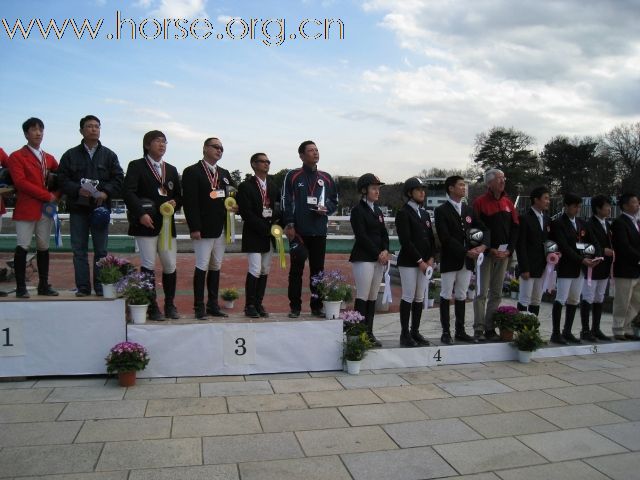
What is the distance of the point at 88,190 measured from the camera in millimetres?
5414

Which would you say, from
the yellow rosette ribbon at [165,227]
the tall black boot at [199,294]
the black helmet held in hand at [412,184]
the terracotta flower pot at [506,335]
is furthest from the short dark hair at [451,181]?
the yellow rosette ribbon at [165,227]

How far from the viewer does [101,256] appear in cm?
573

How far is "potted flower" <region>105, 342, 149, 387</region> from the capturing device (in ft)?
15.8

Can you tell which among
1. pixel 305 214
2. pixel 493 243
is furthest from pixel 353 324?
pixel 493 243

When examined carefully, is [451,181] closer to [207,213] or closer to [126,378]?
[207,213]

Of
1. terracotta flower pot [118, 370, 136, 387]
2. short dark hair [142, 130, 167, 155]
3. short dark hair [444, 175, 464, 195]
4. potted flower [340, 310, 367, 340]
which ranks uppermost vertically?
short dark hair [142, 130, 167, 155]

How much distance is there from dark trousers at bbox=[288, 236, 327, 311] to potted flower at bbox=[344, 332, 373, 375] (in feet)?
2.59

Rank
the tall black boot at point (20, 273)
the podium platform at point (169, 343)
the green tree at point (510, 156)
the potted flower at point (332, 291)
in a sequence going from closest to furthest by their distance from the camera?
the podium platform at point (169, 343), the tall black boot at point (20, 273), the potted flower at point (332, 291), the green tree at point (510, 156)

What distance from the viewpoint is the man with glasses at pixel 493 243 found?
20.5 ft

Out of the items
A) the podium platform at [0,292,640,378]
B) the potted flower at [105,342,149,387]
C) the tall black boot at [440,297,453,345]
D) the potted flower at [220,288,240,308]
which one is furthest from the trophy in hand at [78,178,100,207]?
the tall black boot at [440,297,453,345]

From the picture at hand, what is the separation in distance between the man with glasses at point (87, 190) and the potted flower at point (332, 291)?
2.28m

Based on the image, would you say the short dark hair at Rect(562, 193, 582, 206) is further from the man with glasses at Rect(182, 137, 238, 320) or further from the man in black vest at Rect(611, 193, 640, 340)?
the man with glasses at Rect(182, 137, 238, 320)

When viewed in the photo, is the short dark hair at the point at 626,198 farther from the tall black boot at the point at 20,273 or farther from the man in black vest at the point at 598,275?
the tall black boot at the point at 20,273

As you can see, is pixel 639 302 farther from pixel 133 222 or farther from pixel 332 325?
pixel 133 222
